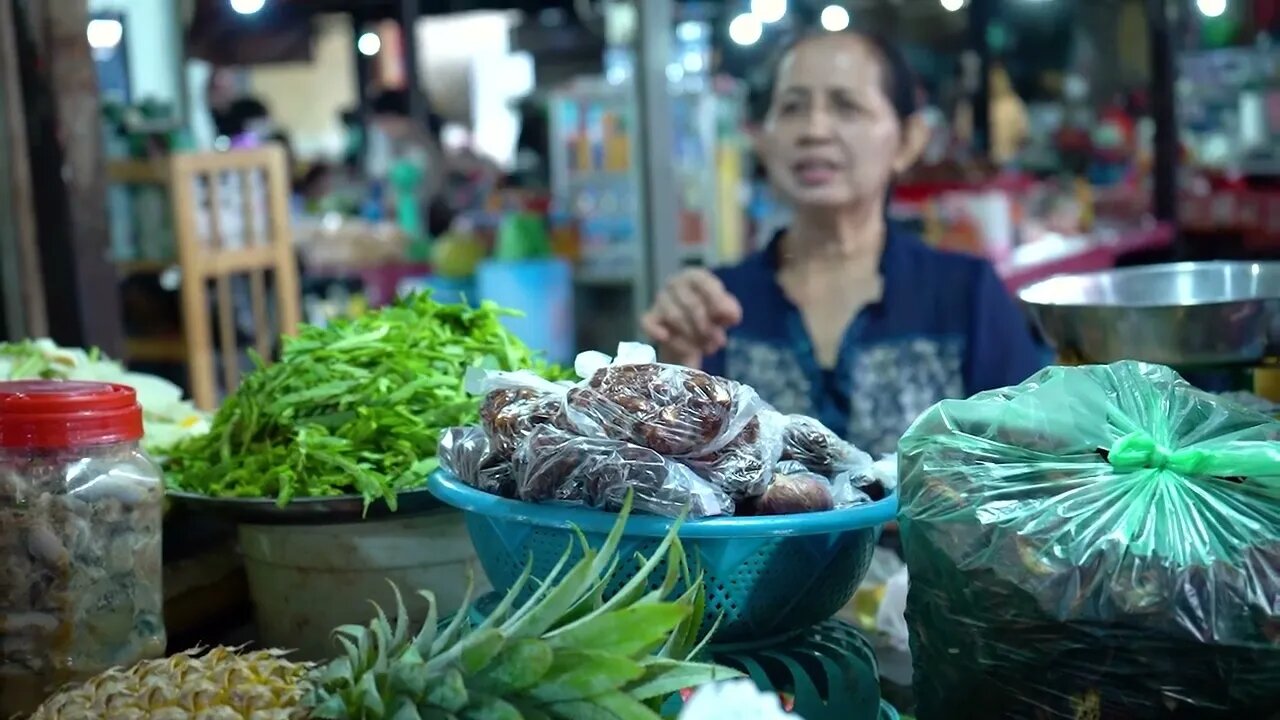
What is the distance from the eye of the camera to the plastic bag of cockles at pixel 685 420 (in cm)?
124

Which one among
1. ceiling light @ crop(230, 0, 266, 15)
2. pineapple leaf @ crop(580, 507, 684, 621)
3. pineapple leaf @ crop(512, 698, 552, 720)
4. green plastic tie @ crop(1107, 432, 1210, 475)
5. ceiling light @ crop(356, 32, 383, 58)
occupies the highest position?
ceiling light @ crop(230, 0, 266, 15)

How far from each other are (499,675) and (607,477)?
0.25 meters

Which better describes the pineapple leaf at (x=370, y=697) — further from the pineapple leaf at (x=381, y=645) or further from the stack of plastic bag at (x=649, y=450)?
the stack of plastic bag at (x=649, y=450)

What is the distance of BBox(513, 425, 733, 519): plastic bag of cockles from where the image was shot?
121 centimetres

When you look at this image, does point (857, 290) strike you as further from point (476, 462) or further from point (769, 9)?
point (769, 9)

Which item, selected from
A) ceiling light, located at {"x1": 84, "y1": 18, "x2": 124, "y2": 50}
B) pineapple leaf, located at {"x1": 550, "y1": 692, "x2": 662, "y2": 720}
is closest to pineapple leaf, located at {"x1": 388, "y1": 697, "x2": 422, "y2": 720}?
pineapple leaf, located at {"x1": 550, "y1": 692, "x2": 662, "y2": 720}

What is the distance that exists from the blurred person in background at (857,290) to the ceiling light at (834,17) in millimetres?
5746

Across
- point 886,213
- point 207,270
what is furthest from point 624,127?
point 886,213

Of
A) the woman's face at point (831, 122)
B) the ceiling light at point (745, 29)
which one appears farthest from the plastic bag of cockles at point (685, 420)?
the ceiling light at point (745, 29)

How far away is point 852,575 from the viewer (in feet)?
4.40

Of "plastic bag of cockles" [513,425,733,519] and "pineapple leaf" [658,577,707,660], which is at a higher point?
"plastic bag of cockles" [513,425,733,519]

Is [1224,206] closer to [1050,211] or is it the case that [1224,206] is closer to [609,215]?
[1050,211]

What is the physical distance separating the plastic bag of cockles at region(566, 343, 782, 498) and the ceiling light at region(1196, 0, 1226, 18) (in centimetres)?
847

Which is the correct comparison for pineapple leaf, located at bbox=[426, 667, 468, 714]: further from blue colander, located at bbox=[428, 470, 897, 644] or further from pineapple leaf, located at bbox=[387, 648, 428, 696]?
blue colander, located at bbox=[428, 470, 897, 644]
